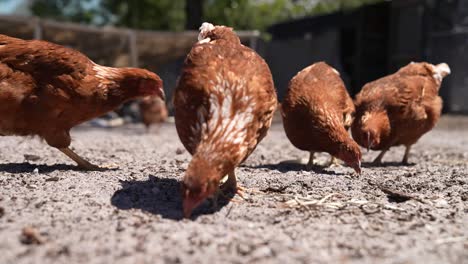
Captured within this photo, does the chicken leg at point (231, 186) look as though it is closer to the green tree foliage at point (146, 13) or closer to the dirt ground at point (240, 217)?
the dirt ground at point (240, 217)

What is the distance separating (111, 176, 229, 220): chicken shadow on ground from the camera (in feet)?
9.30

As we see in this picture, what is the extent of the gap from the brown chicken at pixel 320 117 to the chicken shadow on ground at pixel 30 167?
7.17ft

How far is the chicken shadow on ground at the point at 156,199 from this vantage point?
2.83 metres

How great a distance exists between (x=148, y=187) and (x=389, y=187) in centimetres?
197

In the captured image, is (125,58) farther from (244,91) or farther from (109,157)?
(244,91)

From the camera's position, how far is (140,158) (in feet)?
16.7

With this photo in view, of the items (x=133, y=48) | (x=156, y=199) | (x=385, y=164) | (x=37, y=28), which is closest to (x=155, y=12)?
(x=133, y=48)

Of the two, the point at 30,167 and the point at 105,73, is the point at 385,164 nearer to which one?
the point at 105,73

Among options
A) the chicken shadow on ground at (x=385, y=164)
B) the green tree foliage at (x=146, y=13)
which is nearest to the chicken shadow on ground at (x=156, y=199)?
the chicken shadow on ground at (x=385, y=164)

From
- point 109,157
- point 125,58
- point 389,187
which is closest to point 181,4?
point 125,58

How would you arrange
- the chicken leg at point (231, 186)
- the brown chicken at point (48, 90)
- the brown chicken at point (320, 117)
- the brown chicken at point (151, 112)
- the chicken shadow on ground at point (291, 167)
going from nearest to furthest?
1. the chicken leg at point (231, 186)
2. the brown chicken at point (48, 90)
3. the brown chicken at point (320, 117)
4. the chicken shadow on ground at point (291, 167)
5. the brown chicken at point (151, 112)

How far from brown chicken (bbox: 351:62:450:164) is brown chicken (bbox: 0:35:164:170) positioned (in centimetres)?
266

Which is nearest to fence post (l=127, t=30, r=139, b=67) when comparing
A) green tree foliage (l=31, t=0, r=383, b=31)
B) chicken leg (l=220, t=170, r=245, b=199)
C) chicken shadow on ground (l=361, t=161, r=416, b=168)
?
green tree foliage (l=31, t=0, r=383, b=31)

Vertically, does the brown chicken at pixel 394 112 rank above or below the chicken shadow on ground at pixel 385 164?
above
